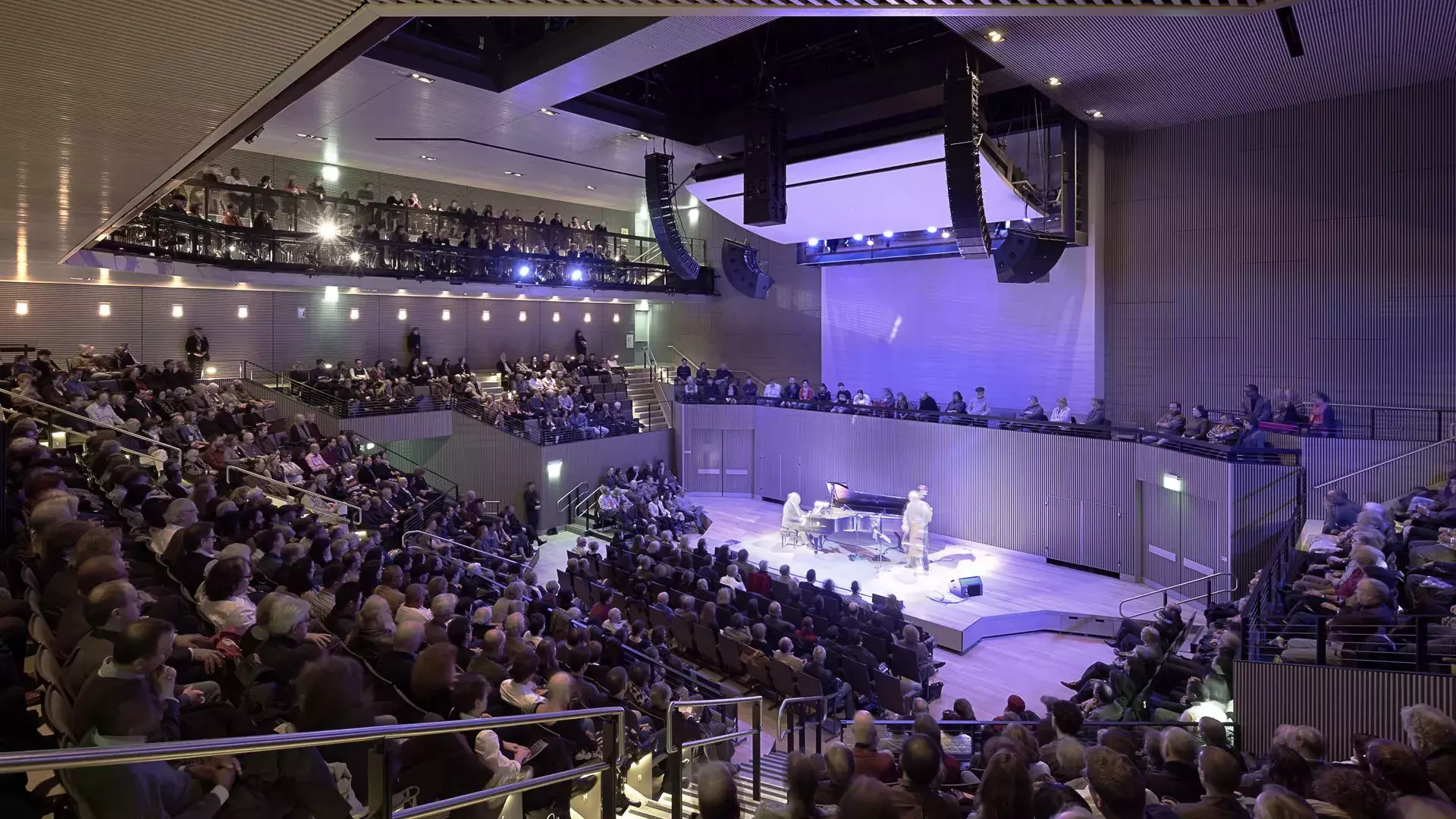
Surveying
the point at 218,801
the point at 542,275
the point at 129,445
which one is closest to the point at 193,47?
the point at 218,801

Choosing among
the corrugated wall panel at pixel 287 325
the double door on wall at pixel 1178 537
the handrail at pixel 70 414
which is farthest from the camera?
the corrugated wall panel at pixel 287 325

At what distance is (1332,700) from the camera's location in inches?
234

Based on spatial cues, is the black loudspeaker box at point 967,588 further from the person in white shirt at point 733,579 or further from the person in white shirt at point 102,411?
the person in white shirt at point 102,411

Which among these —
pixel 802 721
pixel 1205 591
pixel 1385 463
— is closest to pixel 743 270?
pixel 1205 591

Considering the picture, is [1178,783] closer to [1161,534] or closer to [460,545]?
[460,545]

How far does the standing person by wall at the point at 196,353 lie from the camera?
16.5 meters

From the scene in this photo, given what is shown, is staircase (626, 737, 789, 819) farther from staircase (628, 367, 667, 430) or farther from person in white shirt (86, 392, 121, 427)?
staircase (628, 367, 667, 430)

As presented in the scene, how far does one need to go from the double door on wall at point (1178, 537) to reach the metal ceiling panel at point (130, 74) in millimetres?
12553

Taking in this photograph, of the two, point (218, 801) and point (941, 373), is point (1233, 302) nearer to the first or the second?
point (941, 373)

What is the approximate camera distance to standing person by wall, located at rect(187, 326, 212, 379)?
1655 cm

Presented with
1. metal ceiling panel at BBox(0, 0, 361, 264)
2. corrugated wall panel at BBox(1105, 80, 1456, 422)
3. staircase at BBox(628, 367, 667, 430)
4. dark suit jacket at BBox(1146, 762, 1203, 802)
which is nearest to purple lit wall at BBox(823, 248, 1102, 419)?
corrugated wall panel at BBox(1105, 80, 1456, 422)

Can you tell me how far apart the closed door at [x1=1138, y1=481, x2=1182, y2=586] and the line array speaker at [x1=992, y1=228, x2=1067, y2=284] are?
12.8 ft

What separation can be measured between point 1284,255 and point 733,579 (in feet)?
33.0

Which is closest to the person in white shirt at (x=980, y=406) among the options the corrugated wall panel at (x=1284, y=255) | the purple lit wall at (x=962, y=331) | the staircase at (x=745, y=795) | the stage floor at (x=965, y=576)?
the purple lit wall at (x=962, y=331)
